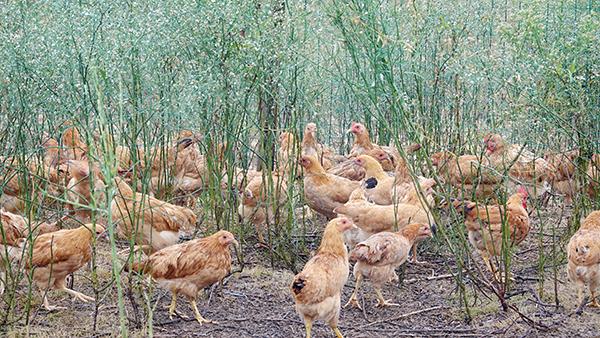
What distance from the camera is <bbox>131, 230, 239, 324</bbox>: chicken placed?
571 cm

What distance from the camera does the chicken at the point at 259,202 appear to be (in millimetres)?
6973

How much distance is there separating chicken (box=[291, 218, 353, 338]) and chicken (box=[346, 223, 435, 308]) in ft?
1.25

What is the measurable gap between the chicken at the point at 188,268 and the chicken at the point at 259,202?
1.04 meters

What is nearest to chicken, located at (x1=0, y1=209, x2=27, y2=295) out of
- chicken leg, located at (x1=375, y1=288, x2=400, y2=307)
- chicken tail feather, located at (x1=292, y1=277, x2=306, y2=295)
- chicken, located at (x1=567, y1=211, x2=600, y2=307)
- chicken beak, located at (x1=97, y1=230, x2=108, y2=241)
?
chicken beak, located at (x1=97, y1=230, x2=108, y2=241)

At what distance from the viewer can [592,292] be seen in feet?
19.9

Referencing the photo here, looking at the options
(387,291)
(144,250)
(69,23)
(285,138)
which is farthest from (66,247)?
(285,138)

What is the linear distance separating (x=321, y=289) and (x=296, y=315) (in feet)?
2.90

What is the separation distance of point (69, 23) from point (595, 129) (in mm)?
4226

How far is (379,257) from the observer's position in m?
5.97

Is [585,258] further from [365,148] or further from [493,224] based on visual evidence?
[365,148]

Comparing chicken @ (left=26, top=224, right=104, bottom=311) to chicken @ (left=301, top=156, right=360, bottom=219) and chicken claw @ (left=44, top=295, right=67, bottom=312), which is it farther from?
chicken @ (left=301, top=156, right=360, bottom=219)

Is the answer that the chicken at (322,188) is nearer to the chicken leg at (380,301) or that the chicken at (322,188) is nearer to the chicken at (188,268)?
the chicken leg at (380,301)

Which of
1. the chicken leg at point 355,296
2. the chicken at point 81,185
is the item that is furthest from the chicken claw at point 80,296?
the chicken leg at point 355,296

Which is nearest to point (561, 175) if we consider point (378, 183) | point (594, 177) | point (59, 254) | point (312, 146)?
point (594, 177)
